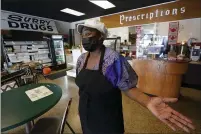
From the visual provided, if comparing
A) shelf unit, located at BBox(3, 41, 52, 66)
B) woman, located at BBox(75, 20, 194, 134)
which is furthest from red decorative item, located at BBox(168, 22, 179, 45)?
shelf unit, located at BBox(3, 41, 52, 66)

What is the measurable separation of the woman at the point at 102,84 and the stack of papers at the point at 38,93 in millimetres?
718

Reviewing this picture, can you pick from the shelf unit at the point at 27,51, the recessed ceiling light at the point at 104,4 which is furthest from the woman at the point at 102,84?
the shelf unit at the point at 27,51

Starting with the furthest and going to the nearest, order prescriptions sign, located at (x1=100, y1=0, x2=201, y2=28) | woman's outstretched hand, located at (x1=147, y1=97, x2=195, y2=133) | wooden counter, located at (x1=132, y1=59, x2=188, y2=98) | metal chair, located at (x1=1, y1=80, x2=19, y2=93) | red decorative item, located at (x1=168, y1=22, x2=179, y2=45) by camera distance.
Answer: red decorative item, located at (x1=168, y1=22, x2=179, y2=45) → prescriptions sign, located at (x1=100, y1=0, x2=201, y2=28) → wooden counter, located at (x1=132, y1=59, x2=188, y2=98) → metal chair, located at (x1=1, y1=80, x2=19, y2=93) → woman's outstretched hand, located at (x1=147, y1=97, x2=195, y2=133)

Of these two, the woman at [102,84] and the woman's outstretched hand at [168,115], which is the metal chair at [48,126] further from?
the woman's outstretched hand at [168,115]

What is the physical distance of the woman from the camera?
94 cm

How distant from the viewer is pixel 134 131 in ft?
6.56

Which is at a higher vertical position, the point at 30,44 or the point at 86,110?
the point at 30,44

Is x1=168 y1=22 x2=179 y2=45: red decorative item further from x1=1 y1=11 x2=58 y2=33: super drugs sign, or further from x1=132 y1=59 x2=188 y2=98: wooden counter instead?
x1=1 y1=11 x2=58 y2=33: super drugs sign

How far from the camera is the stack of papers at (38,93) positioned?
153cm

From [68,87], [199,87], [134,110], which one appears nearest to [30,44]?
[68,87]

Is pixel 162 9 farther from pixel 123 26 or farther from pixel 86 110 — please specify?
pixel 86 110

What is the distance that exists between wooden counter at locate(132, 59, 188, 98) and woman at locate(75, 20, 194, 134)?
7.50ft

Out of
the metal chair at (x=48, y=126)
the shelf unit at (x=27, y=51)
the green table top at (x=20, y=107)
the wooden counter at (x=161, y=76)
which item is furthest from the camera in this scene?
the shelf unit at (x=27, y=51)

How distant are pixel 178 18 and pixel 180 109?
127 inches
